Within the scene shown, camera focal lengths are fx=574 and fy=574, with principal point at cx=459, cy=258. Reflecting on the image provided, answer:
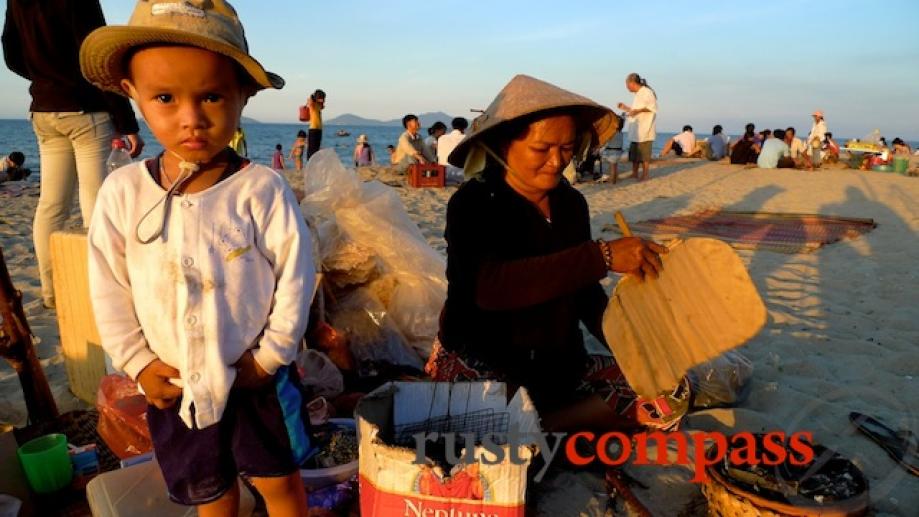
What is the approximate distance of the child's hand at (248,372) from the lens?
4.51 ft

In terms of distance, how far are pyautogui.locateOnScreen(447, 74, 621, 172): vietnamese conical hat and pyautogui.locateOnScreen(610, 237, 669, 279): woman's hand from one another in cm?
51

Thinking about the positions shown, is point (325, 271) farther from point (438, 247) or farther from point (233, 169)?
point (438, 247)

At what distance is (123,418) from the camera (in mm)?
2039

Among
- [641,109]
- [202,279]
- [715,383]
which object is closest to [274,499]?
[202,279]

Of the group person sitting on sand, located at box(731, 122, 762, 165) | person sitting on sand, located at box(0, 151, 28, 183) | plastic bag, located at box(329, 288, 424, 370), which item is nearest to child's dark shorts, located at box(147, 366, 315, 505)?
plastic bag, located at box(329, 288, 424, 370)

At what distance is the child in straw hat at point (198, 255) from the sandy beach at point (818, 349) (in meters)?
1.13

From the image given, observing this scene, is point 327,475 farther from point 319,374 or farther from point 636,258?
point 636,258

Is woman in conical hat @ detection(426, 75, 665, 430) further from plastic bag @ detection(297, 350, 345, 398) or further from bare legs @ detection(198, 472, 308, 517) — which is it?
bare legs @ detection(198, 472, 308, 517)

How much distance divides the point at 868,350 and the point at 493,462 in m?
2.71

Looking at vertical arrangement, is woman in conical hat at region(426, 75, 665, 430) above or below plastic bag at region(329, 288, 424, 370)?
above

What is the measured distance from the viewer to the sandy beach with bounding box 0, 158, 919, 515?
2.10 meters

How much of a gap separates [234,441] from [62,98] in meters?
2.47

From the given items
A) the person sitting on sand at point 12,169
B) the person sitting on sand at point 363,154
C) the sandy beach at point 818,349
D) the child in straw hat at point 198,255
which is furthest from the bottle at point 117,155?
the person sitting on sand at point 363,154

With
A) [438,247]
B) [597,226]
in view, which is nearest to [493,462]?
[438,247]
